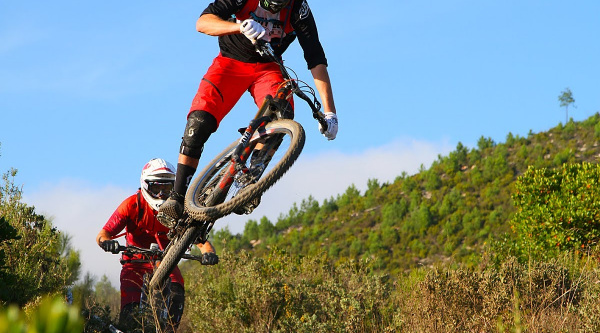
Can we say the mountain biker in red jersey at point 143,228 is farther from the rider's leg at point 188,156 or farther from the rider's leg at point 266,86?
the rider's leg at point 266,86

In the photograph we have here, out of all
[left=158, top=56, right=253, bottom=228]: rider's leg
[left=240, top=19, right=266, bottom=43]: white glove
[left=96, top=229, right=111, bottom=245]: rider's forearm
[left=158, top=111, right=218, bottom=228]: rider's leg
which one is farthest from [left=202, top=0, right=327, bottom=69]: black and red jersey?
[left=96, top=229, right=111, bottom=245]: rider's forearm

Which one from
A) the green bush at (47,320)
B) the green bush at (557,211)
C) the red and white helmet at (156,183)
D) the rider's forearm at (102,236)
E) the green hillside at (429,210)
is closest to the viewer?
the green bush at (47,320)

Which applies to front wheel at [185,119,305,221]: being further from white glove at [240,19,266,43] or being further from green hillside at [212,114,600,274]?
green hillside at [212,114,600,274]

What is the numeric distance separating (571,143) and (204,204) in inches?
2027

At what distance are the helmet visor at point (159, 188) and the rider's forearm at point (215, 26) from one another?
90.2 inches

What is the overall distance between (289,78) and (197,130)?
92 cm

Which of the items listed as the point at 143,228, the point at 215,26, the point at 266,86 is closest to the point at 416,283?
the point at 143,228

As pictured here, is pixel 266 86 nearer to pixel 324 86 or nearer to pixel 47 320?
pixel 324 86

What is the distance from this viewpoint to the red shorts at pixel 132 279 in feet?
26.2

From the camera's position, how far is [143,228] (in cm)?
805

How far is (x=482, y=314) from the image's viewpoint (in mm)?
7387

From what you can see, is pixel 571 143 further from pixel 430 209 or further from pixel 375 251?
pixel 375 251

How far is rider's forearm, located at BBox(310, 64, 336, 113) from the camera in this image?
629cm

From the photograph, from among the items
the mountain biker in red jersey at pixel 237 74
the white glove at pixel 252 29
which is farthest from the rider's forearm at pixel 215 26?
the white glove at pixel 252 29
